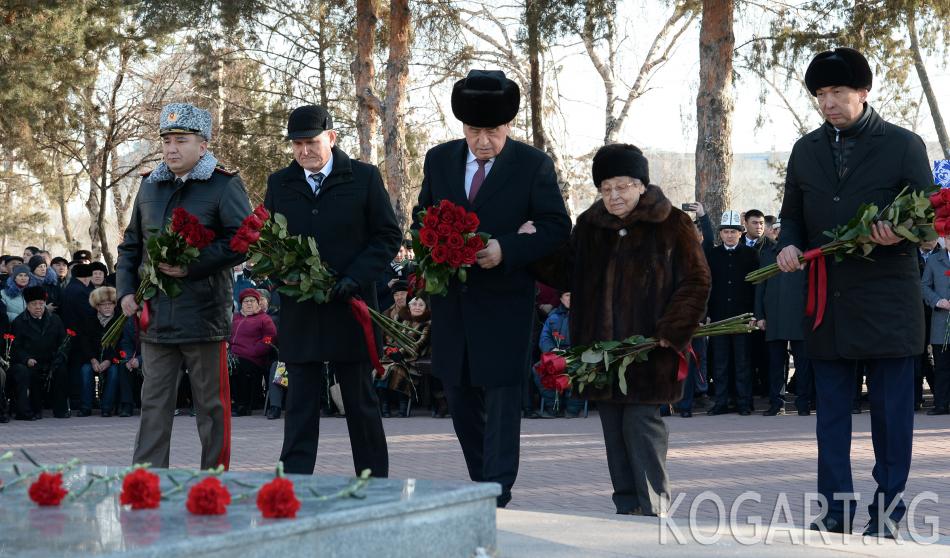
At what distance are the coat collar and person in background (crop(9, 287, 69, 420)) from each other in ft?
34.3

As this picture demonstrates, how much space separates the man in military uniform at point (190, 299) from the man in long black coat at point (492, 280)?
1203mm

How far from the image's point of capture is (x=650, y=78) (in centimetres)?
3191

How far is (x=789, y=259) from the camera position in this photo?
6.20 meters

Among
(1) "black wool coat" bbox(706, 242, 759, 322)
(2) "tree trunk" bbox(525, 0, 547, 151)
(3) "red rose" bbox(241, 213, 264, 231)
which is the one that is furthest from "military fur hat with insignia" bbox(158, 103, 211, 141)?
(2) "tree trunk" bbox(525, 0, 547, 151)

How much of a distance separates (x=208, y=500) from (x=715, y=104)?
1423 centimetres

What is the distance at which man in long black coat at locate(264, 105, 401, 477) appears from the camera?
6770 mm

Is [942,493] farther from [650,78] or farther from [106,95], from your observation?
[106,95]

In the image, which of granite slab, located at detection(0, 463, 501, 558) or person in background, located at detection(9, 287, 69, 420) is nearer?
granite slab, located at detection(0, 463, 501, 558)

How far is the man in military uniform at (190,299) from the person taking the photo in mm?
6938

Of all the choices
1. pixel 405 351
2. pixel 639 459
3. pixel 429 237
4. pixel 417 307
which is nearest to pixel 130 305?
pixel 429 237

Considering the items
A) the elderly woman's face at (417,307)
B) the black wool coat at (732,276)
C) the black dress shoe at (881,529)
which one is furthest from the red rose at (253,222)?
the black wool coat at (732,276)

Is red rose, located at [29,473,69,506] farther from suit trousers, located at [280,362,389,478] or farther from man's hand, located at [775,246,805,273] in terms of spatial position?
man's hand, located at [775,246,805,273]

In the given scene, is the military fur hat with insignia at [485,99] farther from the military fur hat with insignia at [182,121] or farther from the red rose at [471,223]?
the military fur hat with insignia at [182,121]

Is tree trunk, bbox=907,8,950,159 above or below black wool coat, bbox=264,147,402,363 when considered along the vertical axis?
above
